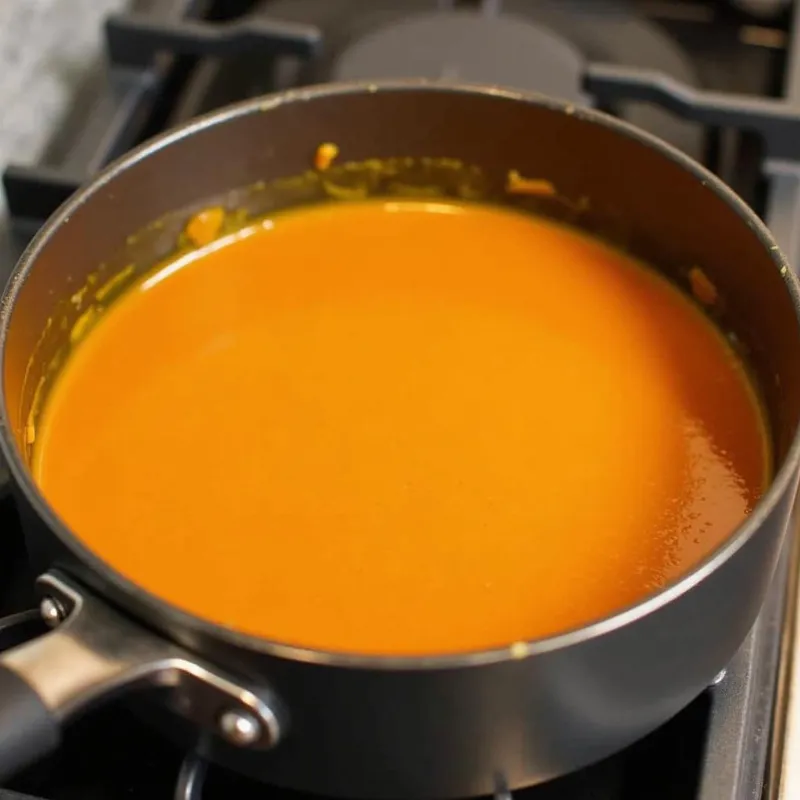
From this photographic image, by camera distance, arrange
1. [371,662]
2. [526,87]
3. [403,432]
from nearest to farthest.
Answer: [371,662] < [403,432] < [526,87]

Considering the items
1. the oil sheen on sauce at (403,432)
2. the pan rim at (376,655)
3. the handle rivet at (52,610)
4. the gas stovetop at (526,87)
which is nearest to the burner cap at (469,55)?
the gas stovetop at (526,87)

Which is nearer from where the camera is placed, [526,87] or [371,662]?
[371,662]

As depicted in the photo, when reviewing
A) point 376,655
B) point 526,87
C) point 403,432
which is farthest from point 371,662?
point 526,87

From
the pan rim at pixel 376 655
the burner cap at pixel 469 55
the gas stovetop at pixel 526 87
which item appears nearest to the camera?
the pan rim at pixel 376 655

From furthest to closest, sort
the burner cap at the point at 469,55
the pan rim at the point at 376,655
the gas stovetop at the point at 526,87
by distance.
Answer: the burner cap at the point at 469,55, the gas stovetop at the point at 526,87, the pan rim at the point at 376,655

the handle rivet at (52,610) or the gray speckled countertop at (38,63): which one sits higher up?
the gray speckled countertop at (38,63)

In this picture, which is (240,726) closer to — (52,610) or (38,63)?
(52,610)

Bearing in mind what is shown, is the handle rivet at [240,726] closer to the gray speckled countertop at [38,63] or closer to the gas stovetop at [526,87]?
the gas stovetop at [526,87]

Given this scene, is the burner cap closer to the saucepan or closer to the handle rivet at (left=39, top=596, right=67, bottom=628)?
the saucepan
